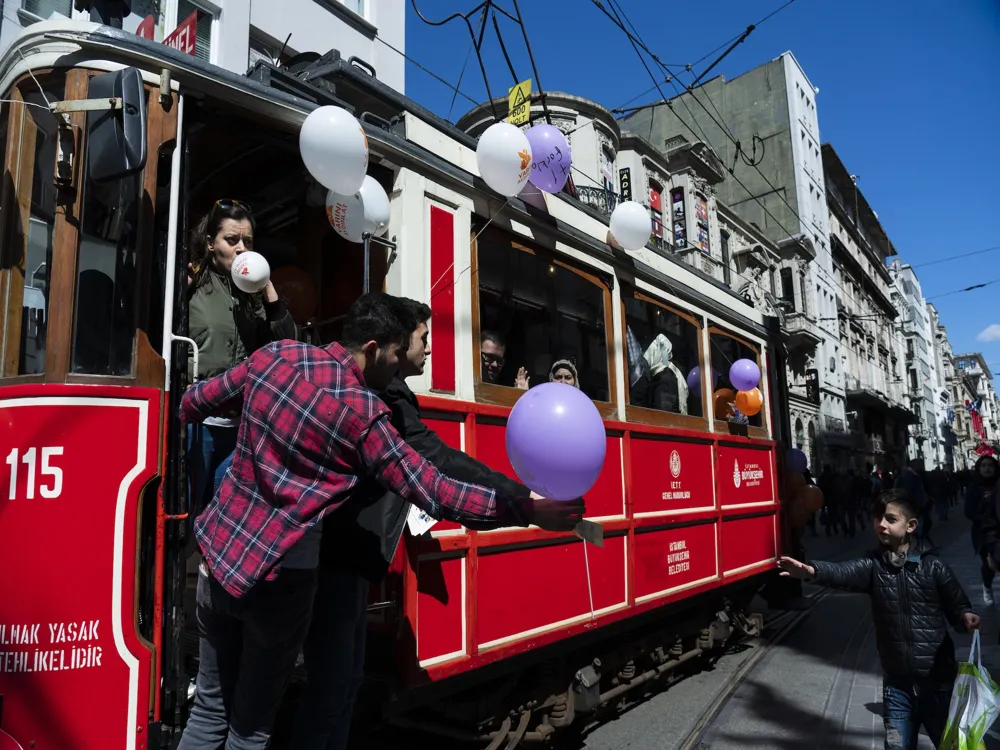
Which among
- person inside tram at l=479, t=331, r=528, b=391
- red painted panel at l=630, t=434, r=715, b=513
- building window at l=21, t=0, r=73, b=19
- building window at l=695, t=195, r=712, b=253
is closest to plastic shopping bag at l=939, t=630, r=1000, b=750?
red painted panel at l=630, t=434, r=715, b=513

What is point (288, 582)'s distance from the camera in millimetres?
1812

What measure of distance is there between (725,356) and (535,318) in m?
2.73

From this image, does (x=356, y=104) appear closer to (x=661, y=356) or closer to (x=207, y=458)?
(x=207, y=458)

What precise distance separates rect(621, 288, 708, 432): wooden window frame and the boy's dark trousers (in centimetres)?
193

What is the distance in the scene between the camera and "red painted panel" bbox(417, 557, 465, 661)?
2.92m

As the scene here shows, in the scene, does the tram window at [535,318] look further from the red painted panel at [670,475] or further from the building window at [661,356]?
the red painted panel at [670,475]

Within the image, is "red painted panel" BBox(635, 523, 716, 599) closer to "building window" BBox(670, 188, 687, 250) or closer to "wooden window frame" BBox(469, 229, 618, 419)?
"wooden window frame" BBox(469, 229, 618, 419)

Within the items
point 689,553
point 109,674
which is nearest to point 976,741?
point 689,553

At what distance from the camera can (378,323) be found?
207 cm

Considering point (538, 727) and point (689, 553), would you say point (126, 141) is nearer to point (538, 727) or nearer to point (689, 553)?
point (538, 727)

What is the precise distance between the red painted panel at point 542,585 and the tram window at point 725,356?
2.12 metres

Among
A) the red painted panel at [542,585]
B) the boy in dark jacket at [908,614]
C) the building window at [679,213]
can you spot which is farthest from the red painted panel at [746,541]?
the building window at [679,213]

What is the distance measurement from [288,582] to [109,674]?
0.77m

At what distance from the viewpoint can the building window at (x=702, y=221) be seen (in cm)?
2348
